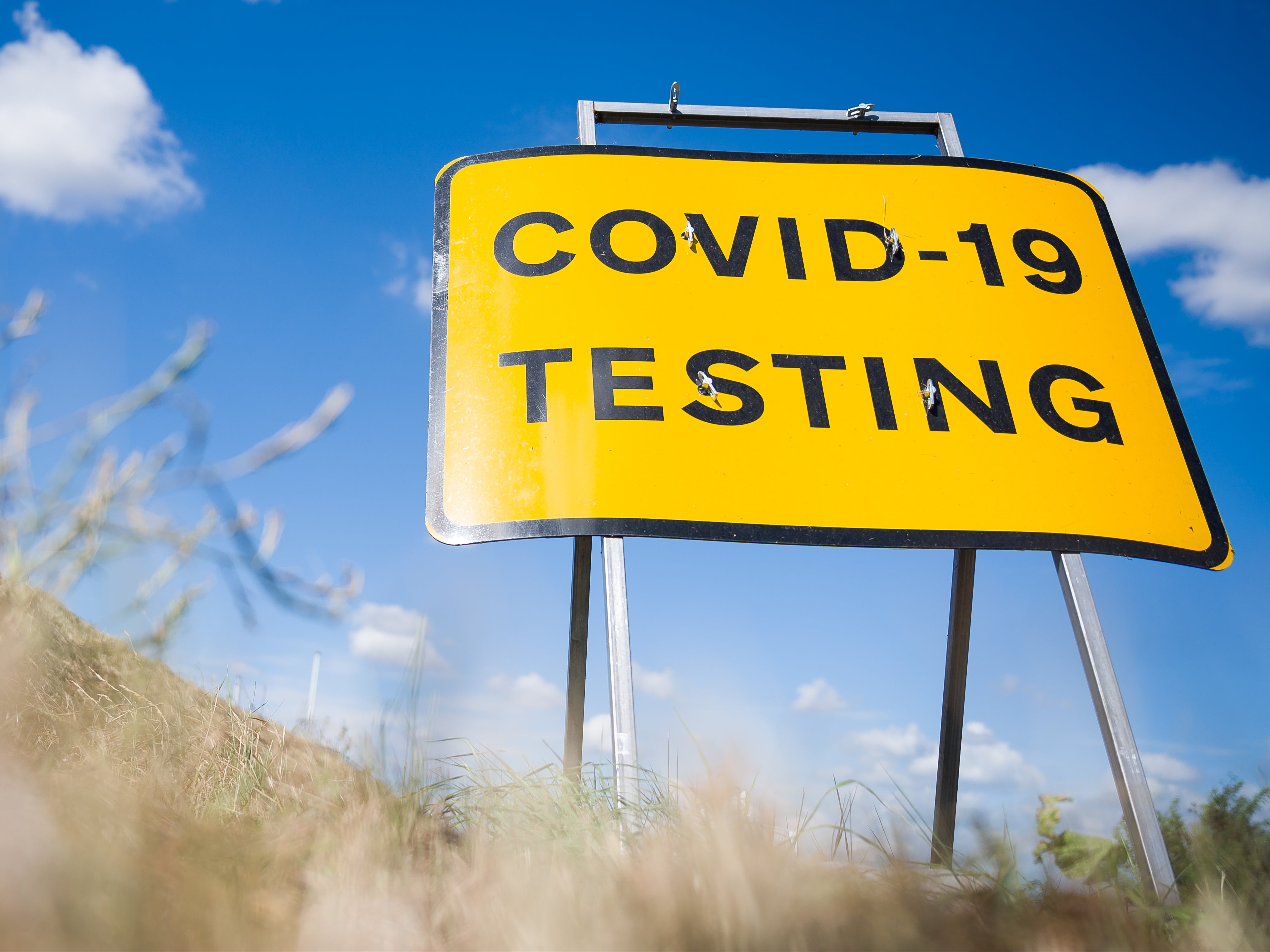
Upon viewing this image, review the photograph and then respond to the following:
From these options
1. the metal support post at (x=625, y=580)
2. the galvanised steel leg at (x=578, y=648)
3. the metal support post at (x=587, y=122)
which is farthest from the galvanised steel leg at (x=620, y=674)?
A: the metal support post at (x=587, y=122)

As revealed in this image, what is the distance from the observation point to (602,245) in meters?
2.32

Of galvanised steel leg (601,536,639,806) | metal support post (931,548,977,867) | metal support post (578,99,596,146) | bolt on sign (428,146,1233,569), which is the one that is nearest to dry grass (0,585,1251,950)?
galvanised steel leg (601,536,639,806)

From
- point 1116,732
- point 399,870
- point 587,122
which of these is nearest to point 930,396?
point 1116,732

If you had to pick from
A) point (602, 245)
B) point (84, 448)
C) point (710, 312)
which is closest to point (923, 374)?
point (710, 312)

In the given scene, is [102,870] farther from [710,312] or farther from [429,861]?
[710,312]

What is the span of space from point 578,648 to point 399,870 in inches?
58.3

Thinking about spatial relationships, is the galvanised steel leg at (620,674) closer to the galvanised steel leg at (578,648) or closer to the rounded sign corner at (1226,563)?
the galvanised steel leg at (578,648)

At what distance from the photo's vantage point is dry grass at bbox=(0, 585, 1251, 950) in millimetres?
728

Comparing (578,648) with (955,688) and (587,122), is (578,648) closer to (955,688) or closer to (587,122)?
(955,688)

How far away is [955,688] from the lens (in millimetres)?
2441

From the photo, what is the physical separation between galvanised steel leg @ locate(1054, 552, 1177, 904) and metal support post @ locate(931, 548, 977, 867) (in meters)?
0.33

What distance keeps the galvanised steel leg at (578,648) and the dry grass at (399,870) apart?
1.04m

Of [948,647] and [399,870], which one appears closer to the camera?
[399,870]

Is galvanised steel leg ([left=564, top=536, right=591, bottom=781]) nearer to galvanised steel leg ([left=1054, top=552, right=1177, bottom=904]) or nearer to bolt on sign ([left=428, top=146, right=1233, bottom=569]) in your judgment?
bolt on sign ([left=428, top=146, right=1233, bottom=569])
